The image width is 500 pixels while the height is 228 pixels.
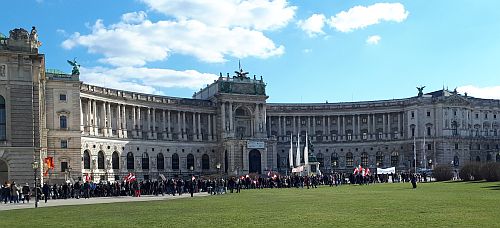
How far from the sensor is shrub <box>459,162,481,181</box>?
79312mm

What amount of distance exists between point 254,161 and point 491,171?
65535mm

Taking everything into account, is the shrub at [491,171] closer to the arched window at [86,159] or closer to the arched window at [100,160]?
the arched window at [86,159]

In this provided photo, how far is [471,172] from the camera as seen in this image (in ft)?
266

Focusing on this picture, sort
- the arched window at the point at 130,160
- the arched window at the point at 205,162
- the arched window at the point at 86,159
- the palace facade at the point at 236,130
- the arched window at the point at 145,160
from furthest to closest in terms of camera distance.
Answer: the arched window at the point at 205,162
the arched window at the point at 145,160
the arched window at the point at 130,160
the arched window at the point at 86,159
the palace facade at the point at 236,130

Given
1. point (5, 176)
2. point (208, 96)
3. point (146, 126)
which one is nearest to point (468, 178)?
point (5, 176)

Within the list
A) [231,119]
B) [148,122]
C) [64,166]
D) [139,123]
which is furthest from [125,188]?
[231,119]

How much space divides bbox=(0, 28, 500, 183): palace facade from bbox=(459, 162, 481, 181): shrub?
54.5 metres

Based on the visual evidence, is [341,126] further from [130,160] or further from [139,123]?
[130,160]

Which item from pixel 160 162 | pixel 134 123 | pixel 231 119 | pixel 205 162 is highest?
pixel 231 119

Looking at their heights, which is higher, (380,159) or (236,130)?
(236,130)

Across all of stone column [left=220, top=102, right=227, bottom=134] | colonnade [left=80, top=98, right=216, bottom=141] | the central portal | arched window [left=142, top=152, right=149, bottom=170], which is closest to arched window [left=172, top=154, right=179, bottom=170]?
colonnade [left=80, top=98, right=216, bottom=141]

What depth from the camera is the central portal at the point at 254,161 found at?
132500 millimetres

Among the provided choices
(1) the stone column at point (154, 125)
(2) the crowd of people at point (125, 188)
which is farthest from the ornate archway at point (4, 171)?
(1) the stone column at point (154, 125)

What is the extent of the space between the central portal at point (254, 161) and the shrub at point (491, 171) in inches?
2418
